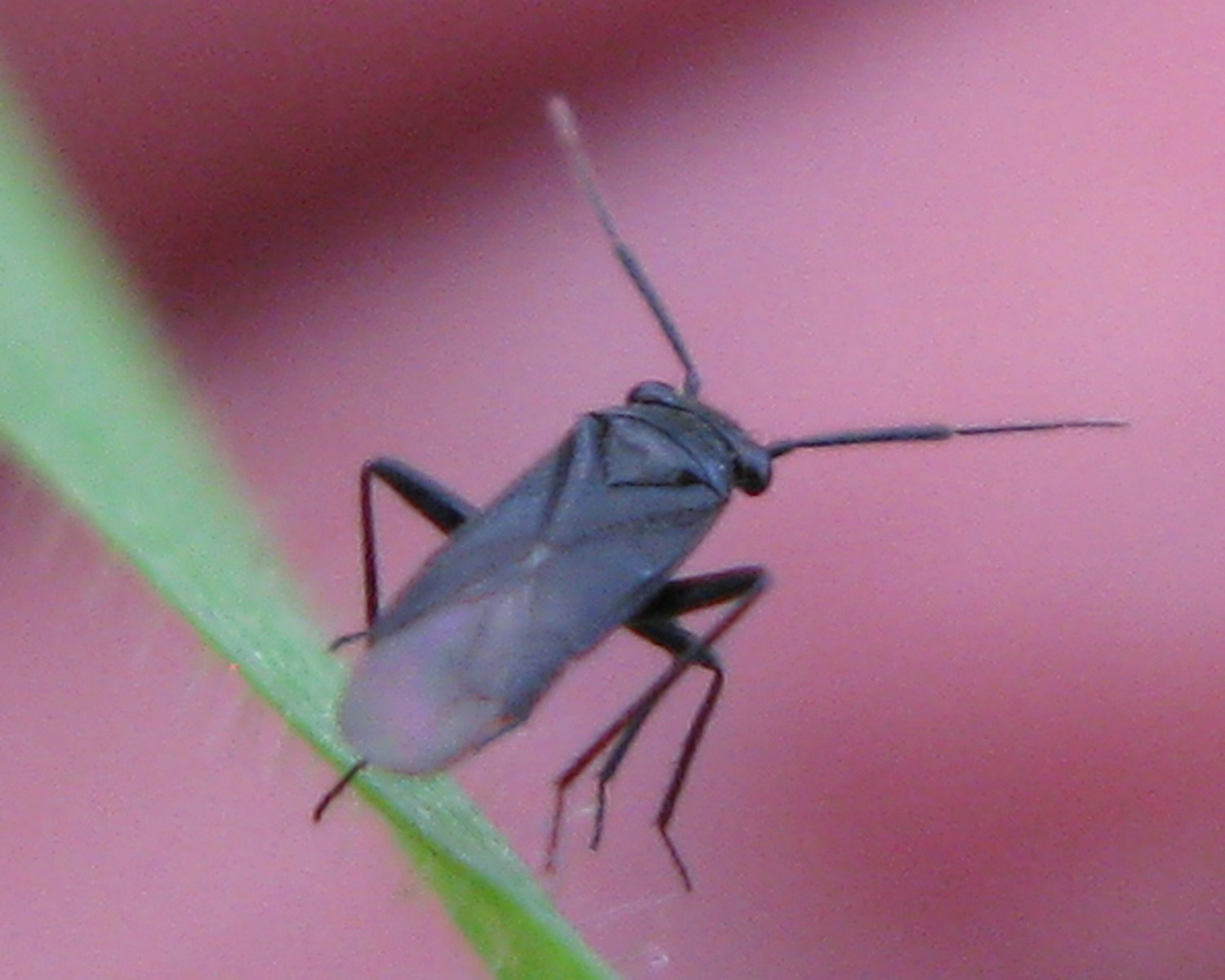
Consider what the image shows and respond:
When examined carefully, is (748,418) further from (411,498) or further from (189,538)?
(189,538)

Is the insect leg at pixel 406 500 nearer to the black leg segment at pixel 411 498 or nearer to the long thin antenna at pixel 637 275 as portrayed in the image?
the black leg segment at pixel 411 498

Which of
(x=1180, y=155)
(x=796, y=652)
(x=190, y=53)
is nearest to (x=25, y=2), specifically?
(x=190, y=53)

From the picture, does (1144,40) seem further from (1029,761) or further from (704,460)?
(704,460)

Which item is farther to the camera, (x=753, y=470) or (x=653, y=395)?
(x=653, y=395)

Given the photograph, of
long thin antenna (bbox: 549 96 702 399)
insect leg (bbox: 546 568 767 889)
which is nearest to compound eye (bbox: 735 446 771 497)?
insect leg (bbox: 546 568 767 889)

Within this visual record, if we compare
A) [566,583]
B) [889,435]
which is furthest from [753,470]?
[566,583]
